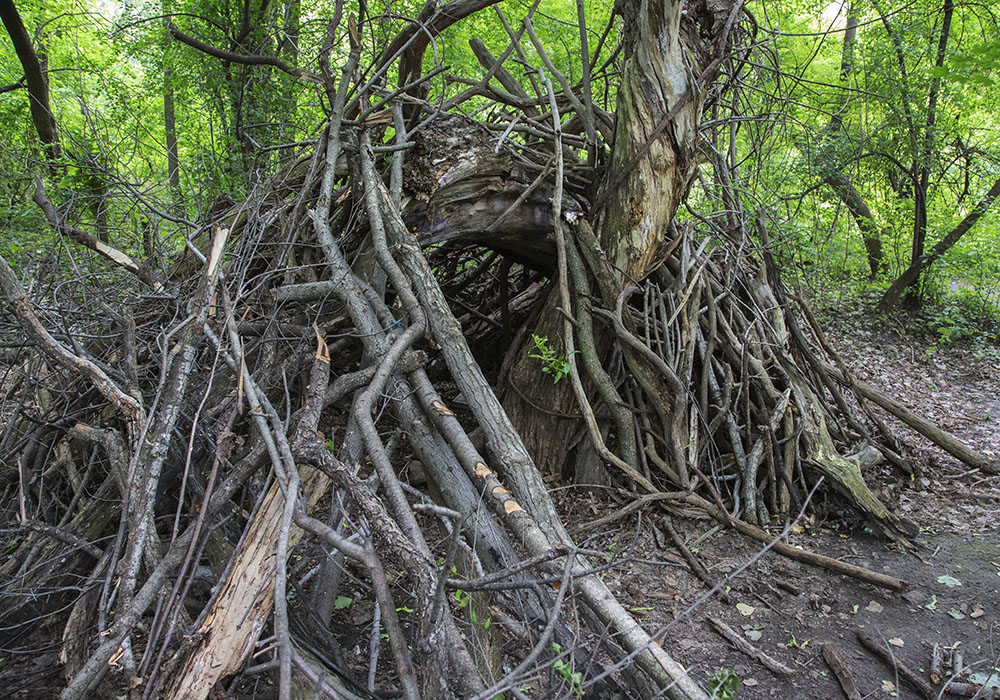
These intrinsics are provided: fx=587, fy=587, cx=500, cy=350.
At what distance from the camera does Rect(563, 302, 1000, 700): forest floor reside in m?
2.55

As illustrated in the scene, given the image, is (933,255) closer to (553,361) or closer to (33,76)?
(553,361)

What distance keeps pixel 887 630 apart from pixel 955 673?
376 millimetres

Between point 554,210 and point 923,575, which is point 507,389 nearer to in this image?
point 554,210

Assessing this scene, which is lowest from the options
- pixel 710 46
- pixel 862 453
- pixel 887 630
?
pixel 887 630

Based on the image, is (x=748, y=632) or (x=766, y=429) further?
(x=766, y=429)

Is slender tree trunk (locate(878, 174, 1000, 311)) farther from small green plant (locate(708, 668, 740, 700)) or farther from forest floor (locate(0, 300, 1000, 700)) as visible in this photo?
small green plant (locate(708, 668, 740, 700))

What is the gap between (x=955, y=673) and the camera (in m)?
2.37

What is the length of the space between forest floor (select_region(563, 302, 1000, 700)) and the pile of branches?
163 millimetres

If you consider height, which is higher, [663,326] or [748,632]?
[663,326]

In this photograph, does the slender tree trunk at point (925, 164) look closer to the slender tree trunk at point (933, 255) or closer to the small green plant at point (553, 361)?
the slender tree trunk at point (933, 255)

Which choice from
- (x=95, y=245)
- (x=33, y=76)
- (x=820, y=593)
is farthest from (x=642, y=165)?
(x=33, y=76)

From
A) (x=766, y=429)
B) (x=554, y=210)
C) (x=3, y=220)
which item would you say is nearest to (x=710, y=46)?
(x=554, y=210)

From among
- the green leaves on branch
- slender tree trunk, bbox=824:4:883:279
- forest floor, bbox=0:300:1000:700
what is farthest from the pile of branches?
slender tree trunk, bbox=824:4:883:279

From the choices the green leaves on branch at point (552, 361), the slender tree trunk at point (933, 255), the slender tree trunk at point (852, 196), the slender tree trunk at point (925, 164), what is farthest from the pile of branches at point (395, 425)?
the slender tree trunk at point (925, 164)
